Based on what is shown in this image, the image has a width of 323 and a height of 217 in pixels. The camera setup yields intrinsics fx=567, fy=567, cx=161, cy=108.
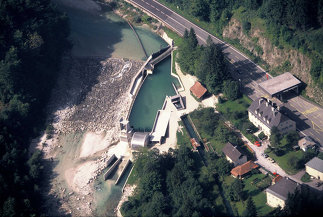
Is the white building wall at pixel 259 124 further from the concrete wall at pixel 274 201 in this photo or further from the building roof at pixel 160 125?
the building roof at pixel 160 125

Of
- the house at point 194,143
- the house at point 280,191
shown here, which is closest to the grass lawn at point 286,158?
the house at point 280,191

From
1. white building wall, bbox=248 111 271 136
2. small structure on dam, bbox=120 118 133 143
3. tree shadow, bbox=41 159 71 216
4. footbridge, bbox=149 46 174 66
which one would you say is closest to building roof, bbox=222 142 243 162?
white building wall, bbox=248 111 271 136

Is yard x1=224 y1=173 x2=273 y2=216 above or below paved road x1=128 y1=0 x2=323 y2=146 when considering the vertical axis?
below

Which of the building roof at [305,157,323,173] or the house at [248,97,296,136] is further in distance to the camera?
the house at [248,97,296,136]

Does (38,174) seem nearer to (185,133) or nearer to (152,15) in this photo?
(185,133)

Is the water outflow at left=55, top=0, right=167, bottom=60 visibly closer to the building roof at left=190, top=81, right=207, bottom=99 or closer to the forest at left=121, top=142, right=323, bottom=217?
the building roof at left=190, top=81, right=207, bottom=99

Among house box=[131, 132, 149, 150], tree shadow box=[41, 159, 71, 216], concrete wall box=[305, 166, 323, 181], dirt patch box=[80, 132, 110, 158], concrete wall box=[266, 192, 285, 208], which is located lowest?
tree shadow box=[41, 159, 71, 216]

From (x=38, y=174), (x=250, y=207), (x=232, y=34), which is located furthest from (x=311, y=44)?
(x=38, y=174)

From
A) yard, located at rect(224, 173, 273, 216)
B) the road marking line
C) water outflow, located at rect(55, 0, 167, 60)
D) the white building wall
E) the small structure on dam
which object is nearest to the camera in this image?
yard, located at rect(224, 173, 273, 216)
